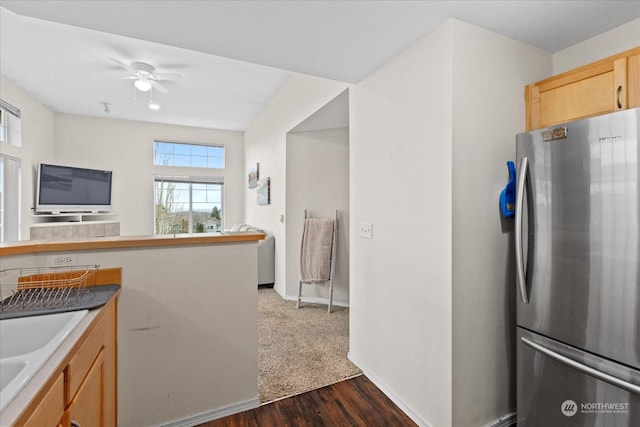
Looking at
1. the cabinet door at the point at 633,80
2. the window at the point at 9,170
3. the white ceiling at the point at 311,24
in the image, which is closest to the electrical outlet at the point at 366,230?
the white ceiling at the point at 311,24

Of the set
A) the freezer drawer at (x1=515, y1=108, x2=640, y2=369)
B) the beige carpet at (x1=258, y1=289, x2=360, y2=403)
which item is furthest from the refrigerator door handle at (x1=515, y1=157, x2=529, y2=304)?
the beige carpet at (x1=258, y1=289, x2=360, y2=403)

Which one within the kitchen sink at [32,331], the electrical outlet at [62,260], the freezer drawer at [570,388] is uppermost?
the electrical outlet at [62,260]

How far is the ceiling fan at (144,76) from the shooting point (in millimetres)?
3426

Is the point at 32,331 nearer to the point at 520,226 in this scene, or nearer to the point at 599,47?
the point at 520,226

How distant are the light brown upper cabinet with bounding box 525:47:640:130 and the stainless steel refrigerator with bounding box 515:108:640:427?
0.76 ft

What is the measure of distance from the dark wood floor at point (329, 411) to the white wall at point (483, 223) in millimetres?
463

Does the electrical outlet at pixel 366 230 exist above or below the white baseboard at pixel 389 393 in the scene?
above

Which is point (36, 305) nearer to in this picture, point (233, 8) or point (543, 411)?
point (233, 8)

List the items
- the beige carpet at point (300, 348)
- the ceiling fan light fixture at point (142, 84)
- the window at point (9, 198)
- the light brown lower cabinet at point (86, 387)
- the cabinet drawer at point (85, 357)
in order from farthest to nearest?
the window at point (9, 198), the ceiling fan light fixture at point (142, 84), the beige carpet at point (300, 348), the cabinet drawer at point (85, 357), the light brown lower cabinet at point (86, 387)

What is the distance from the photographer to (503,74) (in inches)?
67.6

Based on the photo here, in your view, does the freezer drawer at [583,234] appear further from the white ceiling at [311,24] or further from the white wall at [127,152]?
the white wall at [127,152]

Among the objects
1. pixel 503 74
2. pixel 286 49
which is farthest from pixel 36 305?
pixel 503 74

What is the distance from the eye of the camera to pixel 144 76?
3.68 m

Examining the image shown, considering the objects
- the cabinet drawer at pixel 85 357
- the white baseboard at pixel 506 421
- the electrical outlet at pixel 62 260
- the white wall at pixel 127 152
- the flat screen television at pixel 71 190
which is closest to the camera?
the cabinet drawer at pixel 85 357
